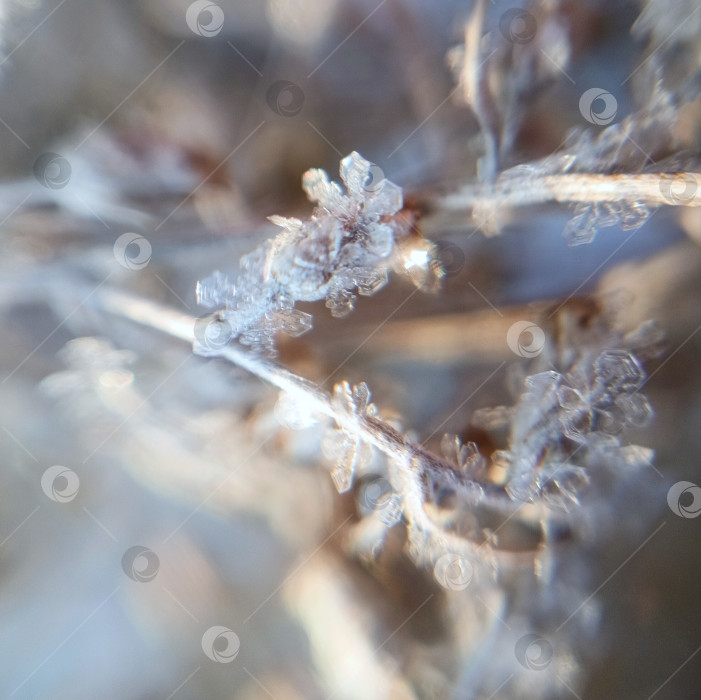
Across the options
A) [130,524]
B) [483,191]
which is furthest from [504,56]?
[130,524]

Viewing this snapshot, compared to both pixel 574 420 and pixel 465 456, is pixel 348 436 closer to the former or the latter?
pixel 465 456

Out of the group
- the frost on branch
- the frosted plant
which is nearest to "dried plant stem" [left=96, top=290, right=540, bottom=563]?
the frost on branch

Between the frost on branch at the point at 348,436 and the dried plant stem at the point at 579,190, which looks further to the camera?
the frost on branch at the point at 348,436

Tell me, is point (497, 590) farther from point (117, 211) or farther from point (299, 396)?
point (117, 211)

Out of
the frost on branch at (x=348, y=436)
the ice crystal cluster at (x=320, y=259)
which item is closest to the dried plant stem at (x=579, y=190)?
the ice crystal cluster at (x=320, y=259)

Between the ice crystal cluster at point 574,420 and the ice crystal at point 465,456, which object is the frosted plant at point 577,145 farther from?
the ice crystal at point 465,456

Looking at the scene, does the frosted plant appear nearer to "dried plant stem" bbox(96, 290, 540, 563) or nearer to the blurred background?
the blurred background
